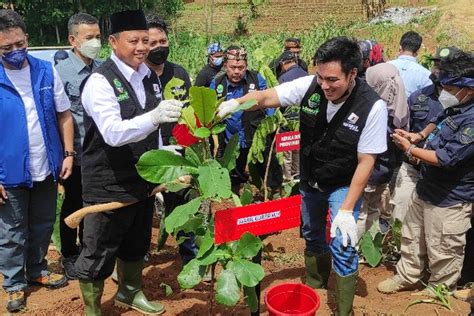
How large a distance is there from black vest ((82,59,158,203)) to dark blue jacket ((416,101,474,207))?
1.74 m

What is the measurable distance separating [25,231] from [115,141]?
131 cm

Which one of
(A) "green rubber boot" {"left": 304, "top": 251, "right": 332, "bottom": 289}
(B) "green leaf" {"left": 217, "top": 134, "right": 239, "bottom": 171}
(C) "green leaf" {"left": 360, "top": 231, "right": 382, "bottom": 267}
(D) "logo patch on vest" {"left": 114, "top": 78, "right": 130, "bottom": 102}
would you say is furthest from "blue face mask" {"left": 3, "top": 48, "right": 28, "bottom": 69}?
(C) "green leaf" {"left": 360, "top": 231, "right": 382, "bottom": 267}

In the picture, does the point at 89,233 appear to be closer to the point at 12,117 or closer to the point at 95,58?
the point at 12,117

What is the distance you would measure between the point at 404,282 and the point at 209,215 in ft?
5.42

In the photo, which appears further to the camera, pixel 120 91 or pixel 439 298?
pixel 439 298

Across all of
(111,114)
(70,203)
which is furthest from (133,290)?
(111,114)

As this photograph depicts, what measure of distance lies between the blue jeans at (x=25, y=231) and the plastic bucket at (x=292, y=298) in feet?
5.61

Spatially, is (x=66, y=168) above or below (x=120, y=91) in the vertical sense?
below

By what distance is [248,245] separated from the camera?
2123 mm

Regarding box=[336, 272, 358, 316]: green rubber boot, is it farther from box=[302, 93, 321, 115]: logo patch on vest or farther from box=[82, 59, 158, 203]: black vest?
box=[82, 59, 158, 203]: black vest

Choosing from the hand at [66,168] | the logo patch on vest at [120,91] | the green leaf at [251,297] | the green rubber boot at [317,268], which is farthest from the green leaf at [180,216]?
the hand at [66,168]

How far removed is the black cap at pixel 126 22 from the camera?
229 cm

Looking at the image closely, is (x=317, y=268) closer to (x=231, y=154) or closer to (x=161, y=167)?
(x=231, y=154)

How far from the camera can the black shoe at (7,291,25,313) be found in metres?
2.88
